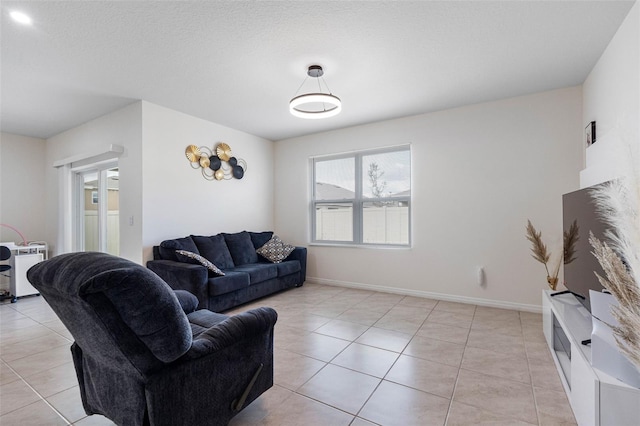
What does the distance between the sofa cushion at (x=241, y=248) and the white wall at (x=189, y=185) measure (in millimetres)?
254

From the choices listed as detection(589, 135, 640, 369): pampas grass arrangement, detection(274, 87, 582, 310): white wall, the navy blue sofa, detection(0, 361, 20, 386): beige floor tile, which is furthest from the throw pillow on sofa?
detection(589, 135, 640, 369): pampas grass arrangement

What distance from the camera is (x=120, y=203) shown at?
12.5ft

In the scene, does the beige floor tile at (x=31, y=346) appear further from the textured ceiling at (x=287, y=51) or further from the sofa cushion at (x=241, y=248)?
the textured ceiling at (x=287, y=51)

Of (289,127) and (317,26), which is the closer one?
(317,26)

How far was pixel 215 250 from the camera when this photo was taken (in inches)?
157

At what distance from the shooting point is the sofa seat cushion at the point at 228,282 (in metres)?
3.32

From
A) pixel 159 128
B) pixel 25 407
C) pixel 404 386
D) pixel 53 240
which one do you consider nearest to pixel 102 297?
pixel 25 407

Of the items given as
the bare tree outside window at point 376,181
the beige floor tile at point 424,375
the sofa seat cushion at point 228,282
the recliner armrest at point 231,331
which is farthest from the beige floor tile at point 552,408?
the bare tree outside window at point 376,181

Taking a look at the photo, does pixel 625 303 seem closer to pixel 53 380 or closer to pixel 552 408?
pixel 552 408

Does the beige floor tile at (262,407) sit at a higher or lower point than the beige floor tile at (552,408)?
lower

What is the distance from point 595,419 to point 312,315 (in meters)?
2.48

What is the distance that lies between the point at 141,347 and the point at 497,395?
6.73 feet

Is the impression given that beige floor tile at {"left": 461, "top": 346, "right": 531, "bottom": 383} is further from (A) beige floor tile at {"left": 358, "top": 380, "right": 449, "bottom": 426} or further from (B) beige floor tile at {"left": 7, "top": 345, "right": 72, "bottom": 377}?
(B) beige floor tile at {"left": 7, "top": 345, "right": 72, "bottom": 377}

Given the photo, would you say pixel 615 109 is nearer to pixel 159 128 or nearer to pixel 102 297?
pixel 102 297
